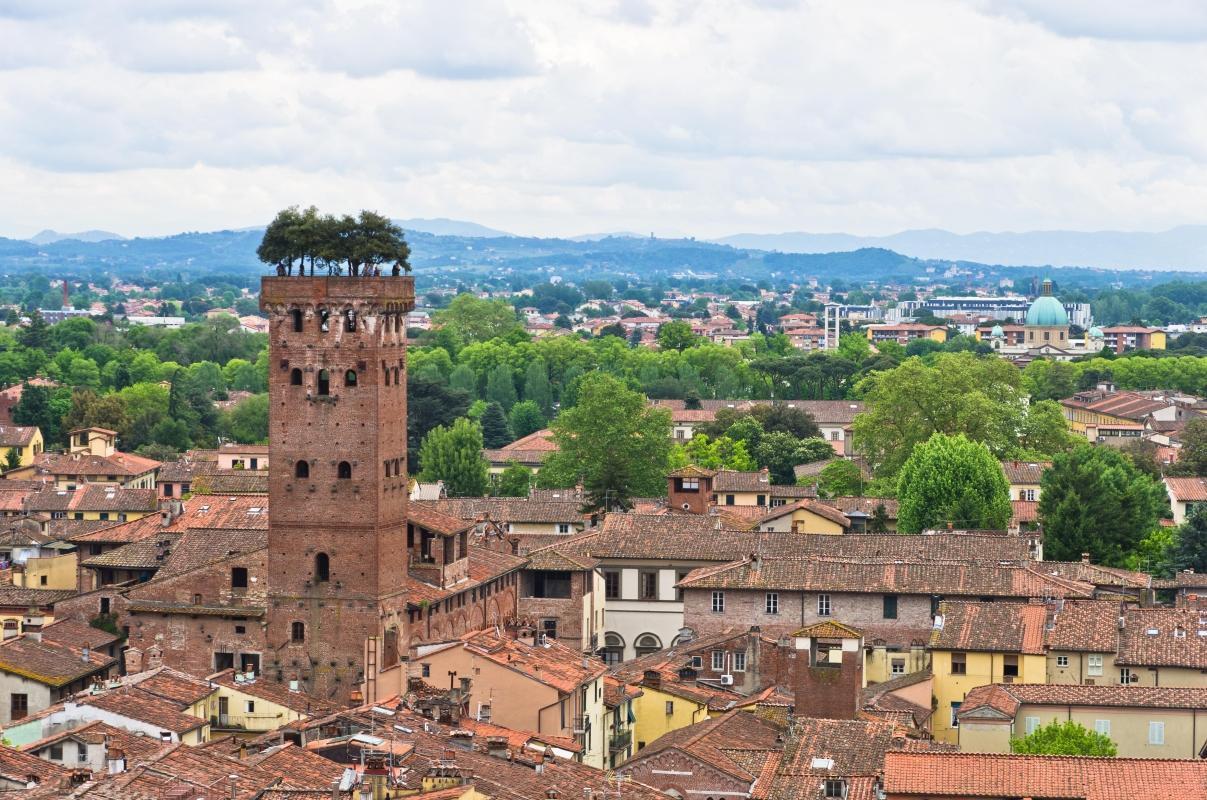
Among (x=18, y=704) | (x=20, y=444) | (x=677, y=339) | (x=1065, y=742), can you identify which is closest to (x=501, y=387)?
(x=20, y=444)

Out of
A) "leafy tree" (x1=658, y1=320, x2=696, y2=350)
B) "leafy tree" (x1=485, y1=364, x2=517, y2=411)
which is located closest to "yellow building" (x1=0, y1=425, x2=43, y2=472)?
"leafy tree" (x1=485, y1=364, x2=517, y2=411)

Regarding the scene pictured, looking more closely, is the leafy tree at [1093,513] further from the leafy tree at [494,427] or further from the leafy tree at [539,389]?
the leafy tree at [539,389]

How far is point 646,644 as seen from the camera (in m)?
62.8

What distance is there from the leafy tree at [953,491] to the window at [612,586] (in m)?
15.5

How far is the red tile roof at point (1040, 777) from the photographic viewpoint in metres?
35.9

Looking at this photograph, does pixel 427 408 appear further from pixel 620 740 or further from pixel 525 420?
pixel 620 740

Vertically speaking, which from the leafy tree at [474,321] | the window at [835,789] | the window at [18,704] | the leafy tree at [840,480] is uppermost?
the window at [835,789]

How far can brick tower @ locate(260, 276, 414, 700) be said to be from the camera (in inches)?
2140

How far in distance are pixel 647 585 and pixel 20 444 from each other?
179 feet

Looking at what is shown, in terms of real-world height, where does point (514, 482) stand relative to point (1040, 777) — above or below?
below

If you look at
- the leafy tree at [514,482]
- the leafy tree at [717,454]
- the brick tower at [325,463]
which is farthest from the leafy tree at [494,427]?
the brick tower at [325,463]

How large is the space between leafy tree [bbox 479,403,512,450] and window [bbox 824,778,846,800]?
89.7m

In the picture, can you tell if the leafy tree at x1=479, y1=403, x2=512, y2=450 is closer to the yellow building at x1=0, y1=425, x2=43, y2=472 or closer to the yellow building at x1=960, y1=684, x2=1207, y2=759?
the yellow building at x1=0, y1=425, x2=43, y2=472

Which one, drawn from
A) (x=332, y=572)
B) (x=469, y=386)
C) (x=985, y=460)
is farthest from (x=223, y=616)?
(x=469, y=386)
